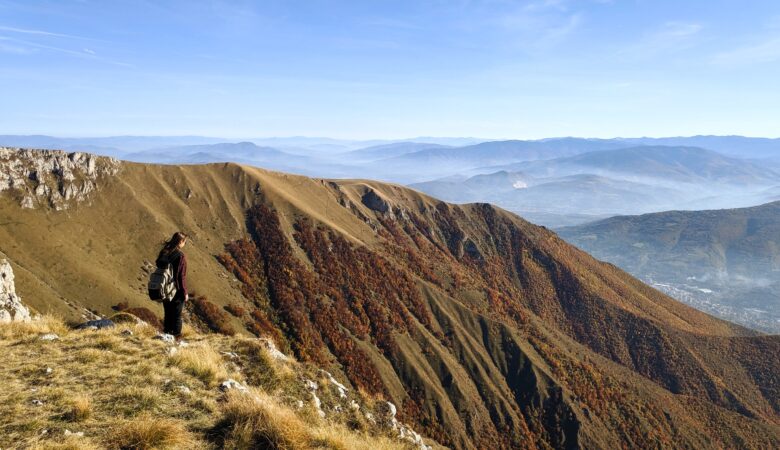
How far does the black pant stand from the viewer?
684 inches

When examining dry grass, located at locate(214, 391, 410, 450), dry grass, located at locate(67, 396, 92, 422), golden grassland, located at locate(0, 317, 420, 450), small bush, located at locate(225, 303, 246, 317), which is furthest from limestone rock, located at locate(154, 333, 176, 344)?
small bush, located at locate(225, 303, 246, 317)

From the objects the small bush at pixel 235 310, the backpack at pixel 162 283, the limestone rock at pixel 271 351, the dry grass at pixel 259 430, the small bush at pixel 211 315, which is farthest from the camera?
the small bush at pixel 235 310

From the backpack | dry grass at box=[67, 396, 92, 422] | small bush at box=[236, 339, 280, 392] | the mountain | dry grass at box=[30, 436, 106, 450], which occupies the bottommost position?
the mountain

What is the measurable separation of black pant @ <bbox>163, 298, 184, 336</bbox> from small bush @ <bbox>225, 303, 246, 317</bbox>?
78784 millimetres

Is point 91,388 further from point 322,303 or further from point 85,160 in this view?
point 85,160

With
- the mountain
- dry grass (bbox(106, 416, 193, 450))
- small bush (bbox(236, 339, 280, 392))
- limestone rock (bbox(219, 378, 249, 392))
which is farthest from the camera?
the mountain

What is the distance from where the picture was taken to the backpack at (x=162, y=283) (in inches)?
612

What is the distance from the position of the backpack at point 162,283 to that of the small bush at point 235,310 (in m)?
81.9

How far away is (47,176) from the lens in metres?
94.1

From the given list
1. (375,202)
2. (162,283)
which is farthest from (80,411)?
(375,202)

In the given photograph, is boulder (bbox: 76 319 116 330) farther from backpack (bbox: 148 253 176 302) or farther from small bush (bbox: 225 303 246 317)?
small bush (bbox: 225 303 246 317)

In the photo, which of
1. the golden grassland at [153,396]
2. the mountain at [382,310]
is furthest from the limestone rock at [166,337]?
the mountain at [382,310]

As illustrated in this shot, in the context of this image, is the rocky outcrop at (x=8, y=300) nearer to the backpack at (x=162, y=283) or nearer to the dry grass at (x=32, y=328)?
the dry grass at (x=32, y=328)

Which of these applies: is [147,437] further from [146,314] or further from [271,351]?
[146,314]
